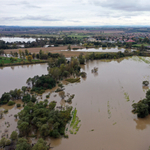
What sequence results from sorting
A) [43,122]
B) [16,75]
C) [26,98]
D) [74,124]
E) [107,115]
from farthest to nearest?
[16,75]
[26,98]
[107,115]
[74,124]
[43,122]

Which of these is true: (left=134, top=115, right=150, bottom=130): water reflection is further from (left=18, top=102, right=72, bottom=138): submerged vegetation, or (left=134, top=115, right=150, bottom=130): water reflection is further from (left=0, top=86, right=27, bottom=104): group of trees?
(left=0, top=86, right=27, bottom=104): group of trees

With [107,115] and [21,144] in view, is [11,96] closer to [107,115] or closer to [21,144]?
[21,144]

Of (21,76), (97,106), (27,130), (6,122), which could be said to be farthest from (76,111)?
(21,76)

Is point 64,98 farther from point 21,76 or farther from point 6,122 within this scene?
point 21,76

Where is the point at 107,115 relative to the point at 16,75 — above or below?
below

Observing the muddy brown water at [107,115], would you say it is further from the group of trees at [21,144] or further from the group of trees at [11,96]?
the group of trees at [11,96]

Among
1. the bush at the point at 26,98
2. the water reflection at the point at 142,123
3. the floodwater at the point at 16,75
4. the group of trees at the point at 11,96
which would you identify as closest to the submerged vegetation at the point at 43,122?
the bush at the point at 26,98

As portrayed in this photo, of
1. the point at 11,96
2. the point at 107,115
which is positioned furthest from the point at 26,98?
the point at 107,115

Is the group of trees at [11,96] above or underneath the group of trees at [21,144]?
above
